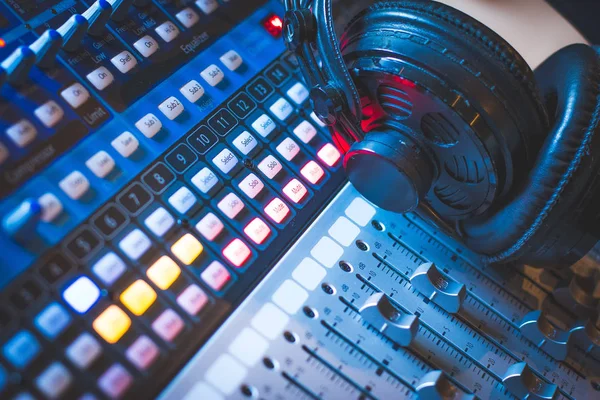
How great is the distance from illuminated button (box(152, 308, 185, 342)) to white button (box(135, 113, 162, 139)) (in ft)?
0.75

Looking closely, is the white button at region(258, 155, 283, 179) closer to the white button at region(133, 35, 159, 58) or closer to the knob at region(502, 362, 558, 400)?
the white button at region(133, 35, 159, 58)

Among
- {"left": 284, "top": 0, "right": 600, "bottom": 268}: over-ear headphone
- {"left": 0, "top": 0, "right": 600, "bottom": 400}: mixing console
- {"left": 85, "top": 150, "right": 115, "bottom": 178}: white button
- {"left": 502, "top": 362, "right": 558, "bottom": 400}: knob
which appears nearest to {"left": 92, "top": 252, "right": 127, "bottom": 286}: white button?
{"left": 0, "top": 0, "right": 600, "bottom": 400}: mixing console

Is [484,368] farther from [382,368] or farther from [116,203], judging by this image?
[116,203]

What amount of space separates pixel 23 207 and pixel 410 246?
0.50 metres

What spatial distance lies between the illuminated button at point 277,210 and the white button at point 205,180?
0.26ft

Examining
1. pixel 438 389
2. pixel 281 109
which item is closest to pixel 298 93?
pixel 281 109

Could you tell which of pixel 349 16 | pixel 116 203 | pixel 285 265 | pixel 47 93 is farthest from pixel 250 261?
pixel 349 16

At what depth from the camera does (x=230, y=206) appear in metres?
0.69

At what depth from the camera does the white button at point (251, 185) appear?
0.71 meters

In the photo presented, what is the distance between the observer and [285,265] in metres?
0.71

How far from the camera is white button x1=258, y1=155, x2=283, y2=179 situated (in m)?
0.73

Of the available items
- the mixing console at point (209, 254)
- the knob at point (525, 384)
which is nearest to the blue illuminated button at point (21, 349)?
the mixing console at point (209, 254)

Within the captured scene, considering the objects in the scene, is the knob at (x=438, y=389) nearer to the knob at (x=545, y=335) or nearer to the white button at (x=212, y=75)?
the knob at (x=545, y=335)

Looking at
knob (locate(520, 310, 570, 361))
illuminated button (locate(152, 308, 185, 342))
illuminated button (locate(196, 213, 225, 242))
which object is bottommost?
illuminated button (locate(152, 308, 185, 342))
